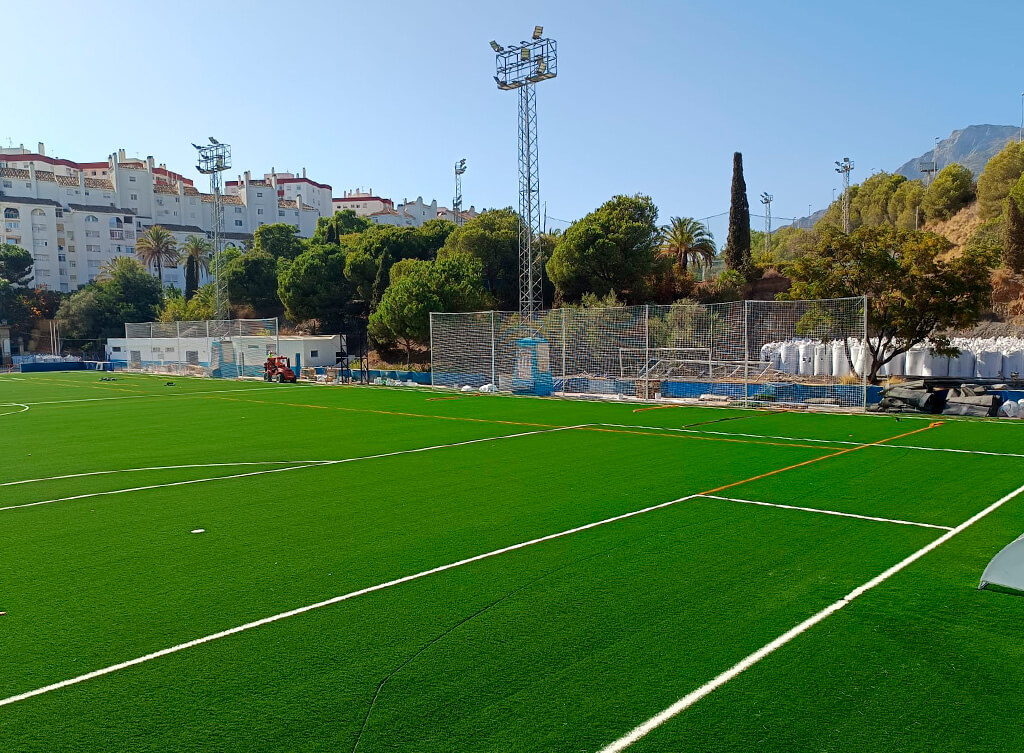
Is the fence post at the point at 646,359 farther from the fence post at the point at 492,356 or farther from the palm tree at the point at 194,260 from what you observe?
the palm tree at the point at 194,260

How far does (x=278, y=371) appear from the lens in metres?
43.7

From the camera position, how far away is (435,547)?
8.29 m

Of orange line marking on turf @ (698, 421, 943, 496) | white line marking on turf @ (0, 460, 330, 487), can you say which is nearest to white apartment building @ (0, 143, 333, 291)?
white line marking on turf @ (0, 460, 330, 487)

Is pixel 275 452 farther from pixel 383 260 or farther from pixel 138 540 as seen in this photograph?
pixel 383 260

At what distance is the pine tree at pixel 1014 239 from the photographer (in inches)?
1843

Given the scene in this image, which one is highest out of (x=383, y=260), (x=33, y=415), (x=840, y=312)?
(x=383, y=260)

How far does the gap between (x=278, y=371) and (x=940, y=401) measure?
110 feet

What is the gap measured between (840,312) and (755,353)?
8.39 meters

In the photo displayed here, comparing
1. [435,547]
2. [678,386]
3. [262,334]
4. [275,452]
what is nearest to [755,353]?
[678,386]

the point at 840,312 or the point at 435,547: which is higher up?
the point at 840,312

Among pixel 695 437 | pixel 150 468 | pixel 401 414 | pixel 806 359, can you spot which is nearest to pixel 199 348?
pixel 401 414

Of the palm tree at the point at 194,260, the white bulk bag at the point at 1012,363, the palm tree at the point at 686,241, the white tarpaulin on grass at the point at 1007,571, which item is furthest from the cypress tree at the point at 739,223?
the palm tree at the point at 194,260

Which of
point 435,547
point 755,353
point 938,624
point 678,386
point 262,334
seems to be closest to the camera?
point 938,624

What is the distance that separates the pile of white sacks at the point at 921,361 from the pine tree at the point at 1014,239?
58.8ft
